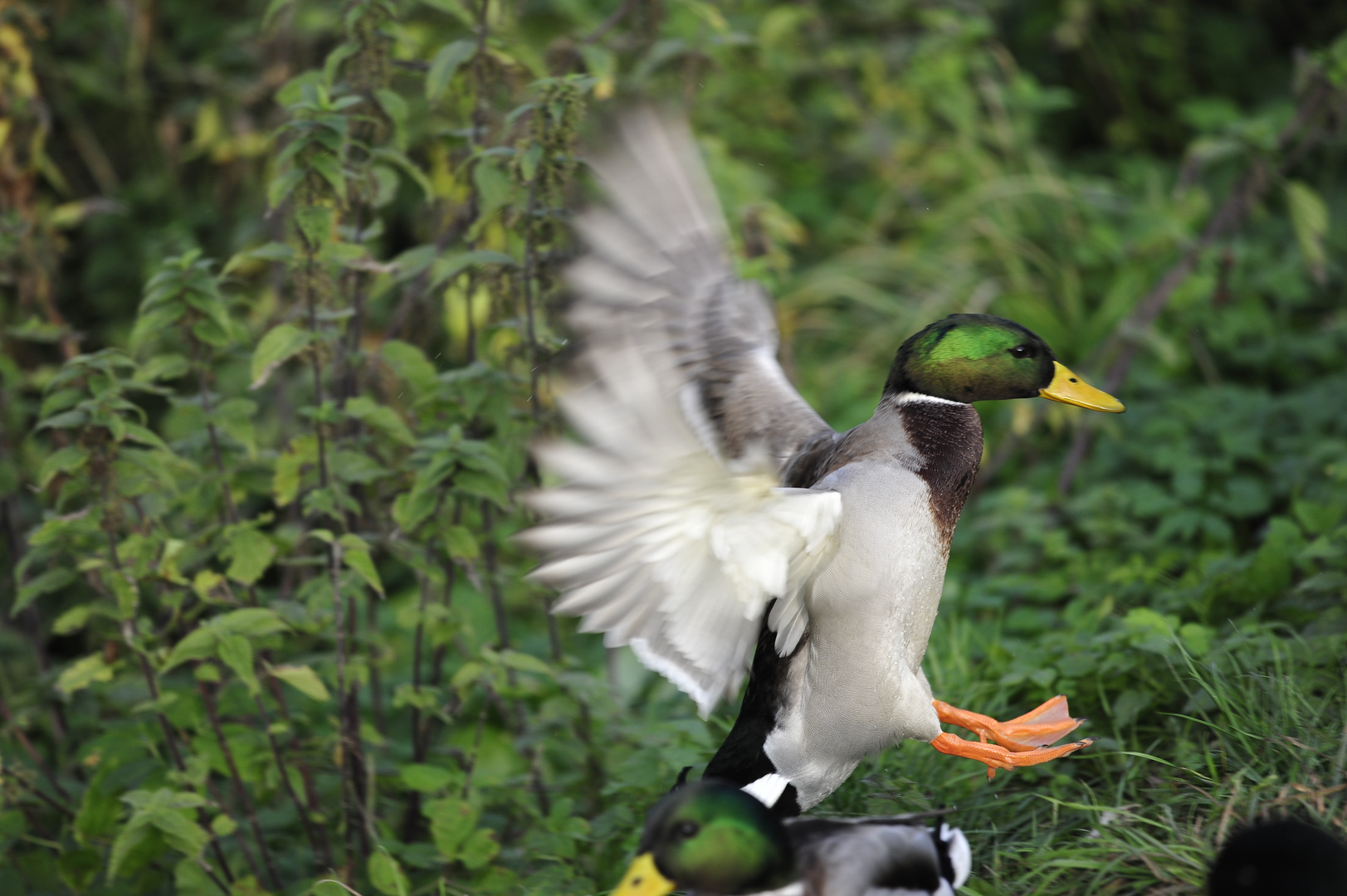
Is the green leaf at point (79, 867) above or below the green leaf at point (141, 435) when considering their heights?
below

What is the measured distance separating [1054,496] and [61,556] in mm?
3012

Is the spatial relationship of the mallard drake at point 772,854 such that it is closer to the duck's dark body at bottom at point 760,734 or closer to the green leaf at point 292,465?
the duck's dark body at bottom at point 760,734

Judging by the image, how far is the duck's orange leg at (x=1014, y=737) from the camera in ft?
7.53

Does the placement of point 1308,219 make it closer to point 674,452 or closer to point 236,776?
point 674,452

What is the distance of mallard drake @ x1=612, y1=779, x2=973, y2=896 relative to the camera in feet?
5.94

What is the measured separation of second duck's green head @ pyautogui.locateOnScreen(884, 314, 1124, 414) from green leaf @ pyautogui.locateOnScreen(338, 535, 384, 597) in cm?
115

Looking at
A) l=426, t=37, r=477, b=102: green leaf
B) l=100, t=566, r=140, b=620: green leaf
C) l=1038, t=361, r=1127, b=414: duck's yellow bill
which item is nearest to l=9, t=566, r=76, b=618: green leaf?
l=100, t=566, r=140, b=620: green leaf

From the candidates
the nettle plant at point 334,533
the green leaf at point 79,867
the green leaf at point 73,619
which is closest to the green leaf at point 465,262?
the nettle plant at point 334,533

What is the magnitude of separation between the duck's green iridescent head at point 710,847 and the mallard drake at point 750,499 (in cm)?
28

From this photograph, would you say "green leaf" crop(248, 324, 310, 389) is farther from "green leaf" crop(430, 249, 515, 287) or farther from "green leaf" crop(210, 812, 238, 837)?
"green leaf" crop(210, 812, 238, 837)

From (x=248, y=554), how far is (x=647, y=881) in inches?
47.8

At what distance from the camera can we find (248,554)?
8.50ft

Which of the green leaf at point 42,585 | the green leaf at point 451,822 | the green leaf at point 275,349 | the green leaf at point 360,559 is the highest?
the green leaf at point 275,349

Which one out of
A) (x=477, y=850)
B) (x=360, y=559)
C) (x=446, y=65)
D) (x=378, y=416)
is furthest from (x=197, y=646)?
(x=446, y=65)
